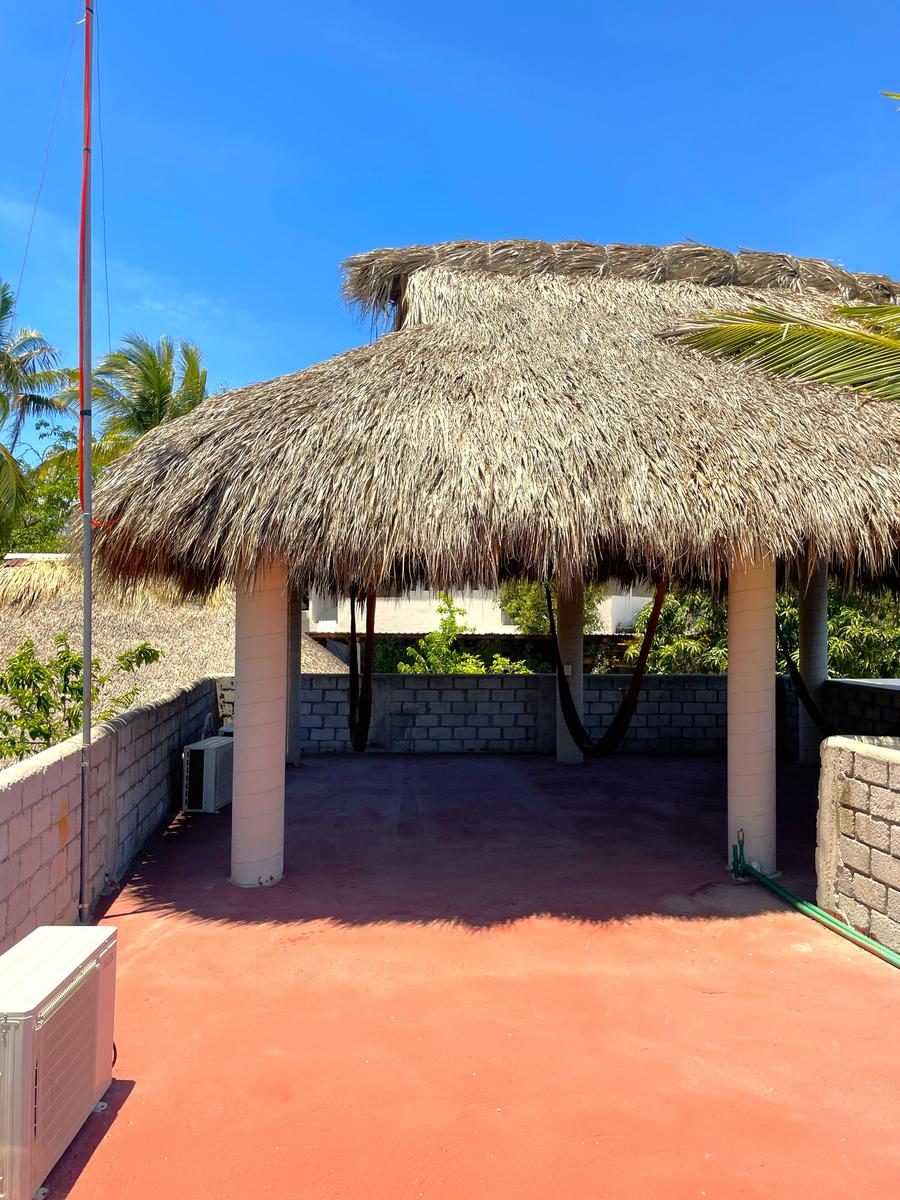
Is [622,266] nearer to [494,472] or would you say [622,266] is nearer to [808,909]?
[494,472]

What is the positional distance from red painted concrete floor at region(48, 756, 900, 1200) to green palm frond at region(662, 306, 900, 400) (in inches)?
103

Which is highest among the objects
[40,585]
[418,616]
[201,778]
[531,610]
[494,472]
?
[494,472]

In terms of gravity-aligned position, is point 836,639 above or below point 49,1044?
above

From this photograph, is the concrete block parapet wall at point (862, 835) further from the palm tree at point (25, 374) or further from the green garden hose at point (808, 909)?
the palm tree at point (25, 374)

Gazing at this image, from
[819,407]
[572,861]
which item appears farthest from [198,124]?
[572,861]

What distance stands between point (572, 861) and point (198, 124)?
4.64m

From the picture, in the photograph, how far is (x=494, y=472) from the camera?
337 centimetres

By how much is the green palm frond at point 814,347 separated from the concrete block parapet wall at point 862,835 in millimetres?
1955

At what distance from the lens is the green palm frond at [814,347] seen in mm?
4020

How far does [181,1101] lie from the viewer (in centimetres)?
Result: 198

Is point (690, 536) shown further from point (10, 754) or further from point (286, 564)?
point (10, 754)

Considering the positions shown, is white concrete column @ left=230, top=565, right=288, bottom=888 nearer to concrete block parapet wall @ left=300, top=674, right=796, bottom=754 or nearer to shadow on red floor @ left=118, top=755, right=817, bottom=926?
shadow on red floor @ left=118, top=755, right=817, bottom=926

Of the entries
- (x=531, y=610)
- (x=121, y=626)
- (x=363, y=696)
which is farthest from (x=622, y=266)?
(x=531, y=610)

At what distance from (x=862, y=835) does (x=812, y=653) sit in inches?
170
